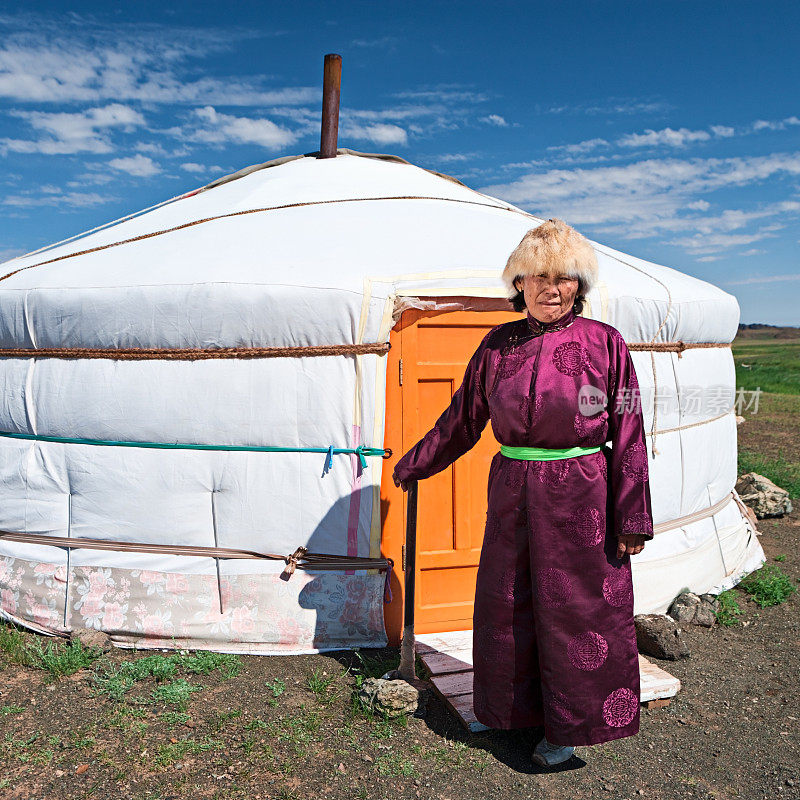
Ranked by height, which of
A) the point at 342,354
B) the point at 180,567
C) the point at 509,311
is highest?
the point at 509,311

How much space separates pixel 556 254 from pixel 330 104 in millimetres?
3147

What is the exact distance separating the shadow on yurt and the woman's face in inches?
36.6

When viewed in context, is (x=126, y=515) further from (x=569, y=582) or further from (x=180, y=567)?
(x=569, y=582)

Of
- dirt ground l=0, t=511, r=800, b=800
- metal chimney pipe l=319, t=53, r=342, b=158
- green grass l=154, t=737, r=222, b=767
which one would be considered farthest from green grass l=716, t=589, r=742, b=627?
metal chimney pipe l=319, t=53, r=342, b=158

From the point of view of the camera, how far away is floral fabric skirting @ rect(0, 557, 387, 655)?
3.39 meters

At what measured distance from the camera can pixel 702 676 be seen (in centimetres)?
330

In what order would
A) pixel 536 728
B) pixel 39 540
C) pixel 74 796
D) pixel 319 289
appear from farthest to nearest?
pixel 39 540, pixel 319 289, pixel 536 728, pixel 74 796

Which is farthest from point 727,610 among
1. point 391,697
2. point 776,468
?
point 776,468

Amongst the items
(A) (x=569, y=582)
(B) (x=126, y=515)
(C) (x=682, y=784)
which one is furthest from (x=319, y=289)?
(C) (x=682, y=784)

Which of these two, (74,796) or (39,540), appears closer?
(74,796)

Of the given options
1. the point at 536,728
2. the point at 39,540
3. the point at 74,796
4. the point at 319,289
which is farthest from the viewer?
the point at 39,540

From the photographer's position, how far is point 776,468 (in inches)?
303

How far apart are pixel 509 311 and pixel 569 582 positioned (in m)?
1.52

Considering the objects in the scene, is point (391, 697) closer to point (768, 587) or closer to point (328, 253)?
point (328, 253)
